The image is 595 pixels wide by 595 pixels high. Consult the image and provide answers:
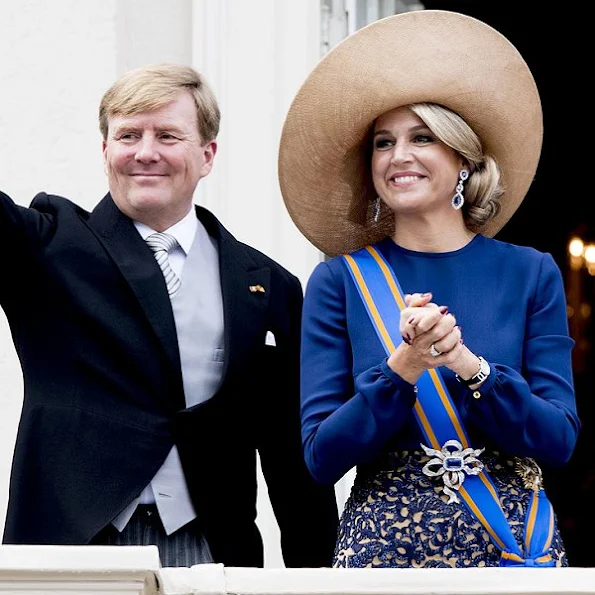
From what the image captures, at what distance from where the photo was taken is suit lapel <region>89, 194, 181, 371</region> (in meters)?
3.71

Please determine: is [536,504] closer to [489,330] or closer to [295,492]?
[489,330]

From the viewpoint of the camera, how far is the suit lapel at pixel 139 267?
12.2 ft

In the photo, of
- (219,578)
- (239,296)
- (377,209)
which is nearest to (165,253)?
(239,296)

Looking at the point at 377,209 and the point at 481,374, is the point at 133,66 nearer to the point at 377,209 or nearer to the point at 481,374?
the point at 377,209

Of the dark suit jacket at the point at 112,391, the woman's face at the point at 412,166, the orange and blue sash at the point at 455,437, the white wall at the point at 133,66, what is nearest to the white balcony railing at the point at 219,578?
the orange and blue sash at the point at 455,437

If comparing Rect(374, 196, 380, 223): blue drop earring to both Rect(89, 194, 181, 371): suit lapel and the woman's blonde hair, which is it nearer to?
the woman's blonde hair

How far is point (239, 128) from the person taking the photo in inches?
202

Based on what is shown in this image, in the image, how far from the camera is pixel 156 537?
3629mm

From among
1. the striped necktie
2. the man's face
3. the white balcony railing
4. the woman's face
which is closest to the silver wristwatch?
the woman's face

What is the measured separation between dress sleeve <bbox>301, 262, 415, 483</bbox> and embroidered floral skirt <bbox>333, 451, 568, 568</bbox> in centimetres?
7

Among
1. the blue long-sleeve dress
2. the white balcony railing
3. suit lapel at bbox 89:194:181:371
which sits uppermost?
suit lapel at bbox 89:194:181:371

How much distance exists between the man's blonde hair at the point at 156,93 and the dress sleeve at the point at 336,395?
595mm

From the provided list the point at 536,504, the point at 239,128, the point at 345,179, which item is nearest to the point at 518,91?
the point at 345,179

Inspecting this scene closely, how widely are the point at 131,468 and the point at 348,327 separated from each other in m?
0.58
